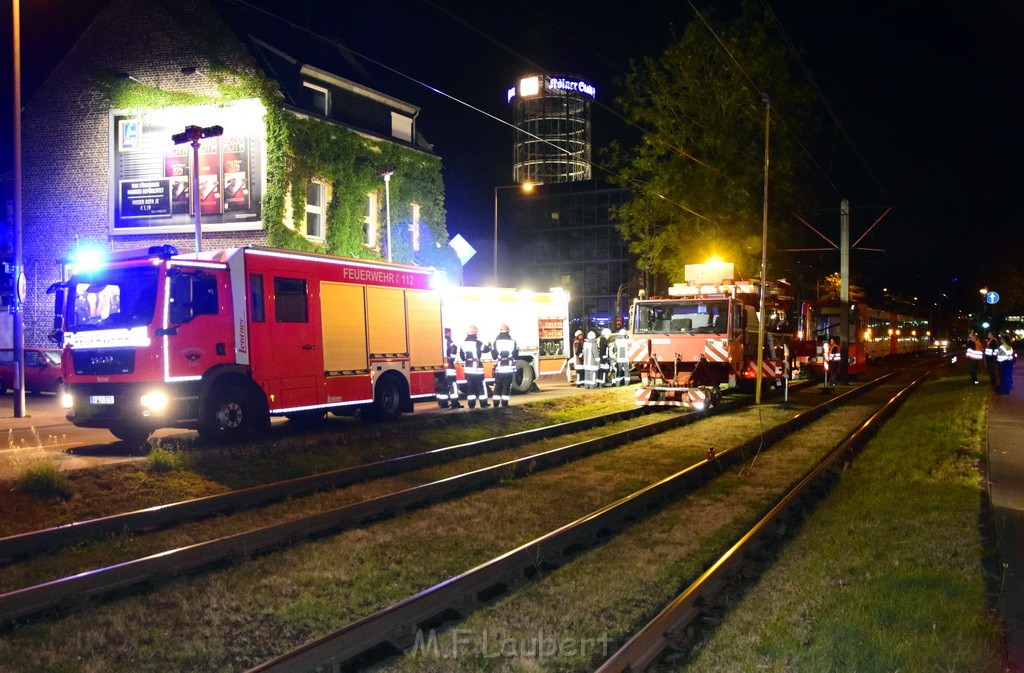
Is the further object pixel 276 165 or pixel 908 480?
pixel 276 165

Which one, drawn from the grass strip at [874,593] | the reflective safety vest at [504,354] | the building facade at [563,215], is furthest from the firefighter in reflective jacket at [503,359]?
the building facade at [563,215]

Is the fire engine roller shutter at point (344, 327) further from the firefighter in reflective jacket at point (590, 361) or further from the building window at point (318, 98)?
the building window at point (318, 98)

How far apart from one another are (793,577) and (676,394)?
13.9 metres

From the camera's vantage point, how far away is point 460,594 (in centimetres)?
609

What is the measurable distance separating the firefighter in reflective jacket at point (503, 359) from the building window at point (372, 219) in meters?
13.1

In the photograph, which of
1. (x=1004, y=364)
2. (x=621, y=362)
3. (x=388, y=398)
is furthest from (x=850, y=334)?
(x=388, y=398)

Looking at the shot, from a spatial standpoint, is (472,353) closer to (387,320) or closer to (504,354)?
(504,354)

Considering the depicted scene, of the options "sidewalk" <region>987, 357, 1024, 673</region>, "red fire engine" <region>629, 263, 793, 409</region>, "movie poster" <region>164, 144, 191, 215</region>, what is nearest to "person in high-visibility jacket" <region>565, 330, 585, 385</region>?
"red fire engine" <region>629, 263, 793, 409</region>

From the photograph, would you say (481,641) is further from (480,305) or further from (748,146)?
(748,146)

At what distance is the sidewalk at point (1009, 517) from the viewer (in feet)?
17.3

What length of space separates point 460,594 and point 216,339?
8.45 m

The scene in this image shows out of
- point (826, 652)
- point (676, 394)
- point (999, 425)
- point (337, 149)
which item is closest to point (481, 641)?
point (826, 652)

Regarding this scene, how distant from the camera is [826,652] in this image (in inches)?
196

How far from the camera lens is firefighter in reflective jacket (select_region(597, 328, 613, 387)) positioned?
2723 cm
